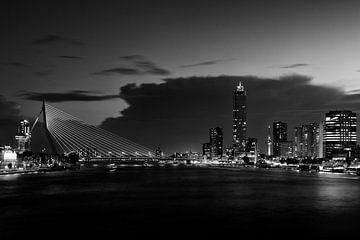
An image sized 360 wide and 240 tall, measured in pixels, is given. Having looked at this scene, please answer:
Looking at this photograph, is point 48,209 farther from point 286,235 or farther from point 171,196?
point 286,235

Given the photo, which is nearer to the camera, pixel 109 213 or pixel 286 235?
pixel 286 235

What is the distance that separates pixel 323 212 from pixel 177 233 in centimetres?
1399

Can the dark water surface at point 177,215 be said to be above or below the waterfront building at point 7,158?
below

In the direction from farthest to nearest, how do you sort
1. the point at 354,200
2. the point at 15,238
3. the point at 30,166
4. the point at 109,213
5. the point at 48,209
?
1. the point at 30,166
2. the point at 354,200
3. the point at 48,209
4. the point at 109,213
5. the point at 15,238

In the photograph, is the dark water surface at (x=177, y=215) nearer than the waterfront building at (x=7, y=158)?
Yes

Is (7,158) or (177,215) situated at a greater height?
(7,158)

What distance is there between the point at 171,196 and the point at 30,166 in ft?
306

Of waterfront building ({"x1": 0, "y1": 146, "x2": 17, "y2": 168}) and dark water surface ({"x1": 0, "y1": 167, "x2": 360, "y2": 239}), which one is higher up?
waterfront building ({"x1": 0, "y1": 146, "x2": 17, "y2": 168})

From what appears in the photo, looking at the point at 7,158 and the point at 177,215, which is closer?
the point at 177,215

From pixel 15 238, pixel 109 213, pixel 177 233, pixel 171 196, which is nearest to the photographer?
pixel 15 238

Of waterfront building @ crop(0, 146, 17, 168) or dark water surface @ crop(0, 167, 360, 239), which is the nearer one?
dark water surface @ crop(0, 167, 360, 239)

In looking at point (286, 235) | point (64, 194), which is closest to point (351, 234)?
point (286, 235)

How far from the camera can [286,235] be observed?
27391mm

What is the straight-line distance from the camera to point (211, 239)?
1032 inches
